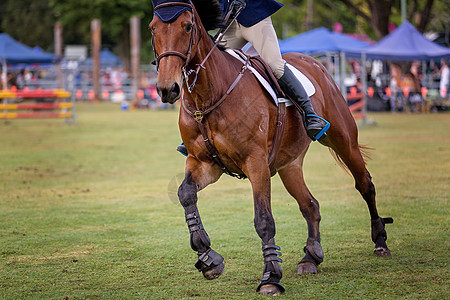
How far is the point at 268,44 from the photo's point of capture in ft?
20.2

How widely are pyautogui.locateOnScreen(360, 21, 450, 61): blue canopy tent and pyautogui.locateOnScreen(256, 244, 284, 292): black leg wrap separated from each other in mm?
21168

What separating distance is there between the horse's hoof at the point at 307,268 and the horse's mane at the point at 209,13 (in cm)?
232

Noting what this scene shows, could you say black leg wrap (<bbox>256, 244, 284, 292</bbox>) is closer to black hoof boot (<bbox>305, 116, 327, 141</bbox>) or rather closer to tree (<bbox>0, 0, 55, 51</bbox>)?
black hoof boot (<bbox>305, 116, 327, 141</bbox>)

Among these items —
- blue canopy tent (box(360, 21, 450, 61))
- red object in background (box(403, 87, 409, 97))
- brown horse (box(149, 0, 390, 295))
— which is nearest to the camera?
brown horse (box(149, 0, 390, 295))

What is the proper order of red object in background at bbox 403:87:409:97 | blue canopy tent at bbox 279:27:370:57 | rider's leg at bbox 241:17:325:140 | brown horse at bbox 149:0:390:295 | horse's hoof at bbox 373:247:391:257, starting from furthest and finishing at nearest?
1. red object in background at bbox 403:87:409:97
2. blue canopy tent at bbox 279:27:370:57
3. horse's hoof at bbox 373:247:391:257
4. rider's leg at bbox 241:17:325:140
5. brown horse at bbox 149:0:390:295

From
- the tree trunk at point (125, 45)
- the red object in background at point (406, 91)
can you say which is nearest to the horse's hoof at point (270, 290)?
the red object in background at point (406, 91)

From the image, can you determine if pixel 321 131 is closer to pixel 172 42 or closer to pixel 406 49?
pixel 172 42

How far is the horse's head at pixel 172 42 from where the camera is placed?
4.74 metres

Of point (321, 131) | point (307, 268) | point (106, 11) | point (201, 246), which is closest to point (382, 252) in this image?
point (307, 268)

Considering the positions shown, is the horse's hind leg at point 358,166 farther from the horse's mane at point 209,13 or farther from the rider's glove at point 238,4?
the horse's mane at point 209,13

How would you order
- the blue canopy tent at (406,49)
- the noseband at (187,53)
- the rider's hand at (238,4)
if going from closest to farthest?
the noseband at (187,53) < the rider's hand at (238,4) < the blue canopy tent at (406,49)

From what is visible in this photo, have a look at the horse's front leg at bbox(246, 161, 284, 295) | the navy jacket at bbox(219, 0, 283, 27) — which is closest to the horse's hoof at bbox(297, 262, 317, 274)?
the horse's front leg at bbox(246, 161, 284, 295)

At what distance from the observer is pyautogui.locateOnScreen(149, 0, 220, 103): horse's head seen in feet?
15.6

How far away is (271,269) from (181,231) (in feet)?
9.15
